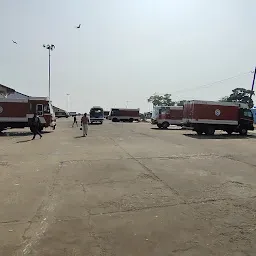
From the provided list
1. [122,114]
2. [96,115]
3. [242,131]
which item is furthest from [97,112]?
[242,131]

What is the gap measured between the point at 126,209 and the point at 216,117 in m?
22.5

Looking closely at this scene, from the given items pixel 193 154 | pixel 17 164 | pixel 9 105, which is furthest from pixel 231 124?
A: pixel 17 164

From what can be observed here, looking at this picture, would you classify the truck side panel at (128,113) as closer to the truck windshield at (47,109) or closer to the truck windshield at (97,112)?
the truck windshield at (97,112)

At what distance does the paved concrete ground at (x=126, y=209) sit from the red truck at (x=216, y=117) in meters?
15.7

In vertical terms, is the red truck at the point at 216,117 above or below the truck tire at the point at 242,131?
above

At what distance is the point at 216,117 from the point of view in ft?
89.5

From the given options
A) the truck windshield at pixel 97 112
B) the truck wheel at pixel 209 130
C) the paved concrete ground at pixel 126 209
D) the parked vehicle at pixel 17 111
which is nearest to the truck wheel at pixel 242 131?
the truck wheel at pixel 209 130

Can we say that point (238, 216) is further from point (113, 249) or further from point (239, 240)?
point (113, 249)

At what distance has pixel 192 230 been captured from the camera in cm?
511

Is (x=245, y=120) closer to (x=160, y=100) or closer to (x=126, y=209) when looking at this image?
(x=126, y=209)

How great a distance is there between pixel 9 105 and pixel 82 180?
20.9m

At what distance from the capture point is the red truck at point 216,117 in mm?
26859

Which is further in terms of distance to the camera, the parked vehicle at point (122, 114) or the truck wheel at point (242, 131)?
the parked vehicle at point (122, 114)

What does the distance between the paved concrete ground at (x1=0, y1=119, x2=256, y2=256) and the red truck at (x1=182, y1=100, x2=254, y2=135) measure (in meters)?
15.7
